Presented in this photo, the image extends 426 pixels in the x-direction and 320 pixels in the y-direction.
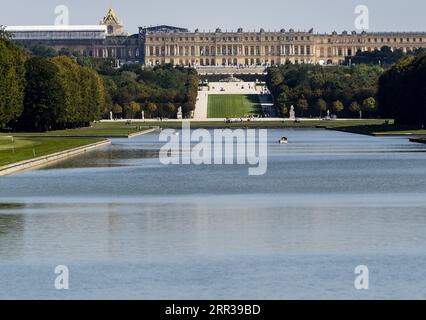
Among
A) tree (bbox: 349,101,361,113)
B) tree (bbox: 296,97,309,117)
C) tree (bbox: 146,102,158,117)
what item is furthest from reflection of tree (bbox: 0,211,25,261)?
tree (bbox: 146,102,158,117)

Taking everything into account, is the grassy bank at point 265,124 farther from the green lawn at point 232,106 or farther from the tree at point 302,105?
the green lawn at point 232,106

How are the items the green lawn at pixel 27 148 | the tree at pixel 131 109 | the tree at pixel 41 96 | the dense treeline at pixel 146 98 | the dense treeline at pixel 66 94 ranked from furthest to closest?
1. the dense treeline at pixel 146 98
2. the tree at pixel 131 109
3. the tree at pixel 41 96
4. the dense treeline at pixel 66 94
5. the green lawn at pixel 27 148

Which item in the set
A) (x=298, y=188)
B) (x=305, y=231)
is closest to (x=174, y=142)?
(x=298, y=188)

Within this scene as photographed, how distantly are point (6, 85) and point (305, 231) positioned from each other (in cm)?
4154

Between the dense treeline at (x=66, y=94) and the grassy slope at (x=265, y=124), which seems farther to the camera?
the grassy slope at (x=265, y=124)

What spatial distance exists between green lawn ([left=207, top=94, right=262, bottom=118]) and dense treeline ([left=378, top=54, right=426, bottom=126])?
1318 inches

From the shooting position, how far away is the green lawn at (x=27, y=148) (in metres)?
47.9

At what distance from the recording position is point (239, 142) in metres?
71.4

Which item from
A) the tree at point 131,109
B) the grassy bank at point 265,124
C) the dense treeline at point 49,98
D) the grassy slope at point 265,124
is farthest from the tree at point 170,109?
the dense treeline at point 49,98

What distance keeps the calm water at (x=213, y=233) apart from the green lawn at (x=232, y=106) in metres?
87.8

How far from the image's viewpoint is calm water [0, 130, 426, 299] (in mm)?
19484

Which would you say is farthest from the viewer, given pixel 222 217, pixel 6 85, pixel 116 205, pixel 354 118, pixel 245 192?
pixel 354 118

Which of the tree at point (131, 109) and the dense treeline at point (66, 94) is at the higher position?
the dense treeline at point (66, 94)
